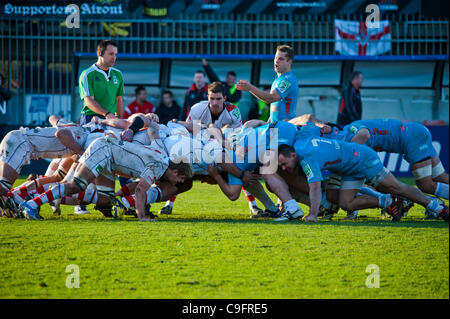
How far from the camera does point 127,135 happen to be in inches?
268

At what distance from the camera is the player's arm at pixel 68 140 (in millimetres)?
6938

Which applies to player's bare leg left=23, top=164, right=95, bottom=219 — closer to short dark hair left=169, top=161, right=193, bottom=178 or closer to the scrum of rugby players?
the scrum of rugby players

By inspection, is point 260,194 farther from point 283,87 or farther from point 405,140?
point 405,140

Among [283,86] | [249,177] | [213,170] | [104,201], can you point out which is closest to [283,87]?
[283,86]

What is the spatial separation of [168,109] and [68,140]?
577cm

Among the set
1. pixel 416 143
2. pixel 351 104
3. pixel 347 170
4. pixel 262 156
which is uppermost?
pixel 351 104

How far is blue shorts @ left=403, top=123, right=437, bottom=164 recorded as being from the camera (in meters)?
7.38

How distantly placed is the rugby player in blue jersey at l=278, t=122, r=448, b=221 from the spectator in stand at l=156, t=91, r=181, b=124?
19.7 ft

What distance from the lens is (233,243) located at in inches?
209

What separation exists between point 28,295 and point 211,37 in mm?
10427

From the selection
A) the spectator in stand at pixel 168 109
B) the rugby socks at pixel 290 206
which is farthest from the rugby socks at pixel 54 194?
the spectator in stand at pixel 168 109

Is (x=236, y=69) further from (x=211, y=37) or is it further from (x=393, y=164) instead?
(x=393, y=164)

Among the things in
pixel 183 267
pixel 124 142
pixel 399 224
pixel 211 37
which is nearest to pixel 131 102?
pixel 211 37

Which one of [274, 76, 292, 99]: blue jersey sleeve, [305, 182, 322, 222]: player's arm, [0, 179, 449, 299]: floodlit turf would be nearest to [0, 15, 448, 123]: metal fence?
[274, 76, 292, 99]: blue jersey sleeve
